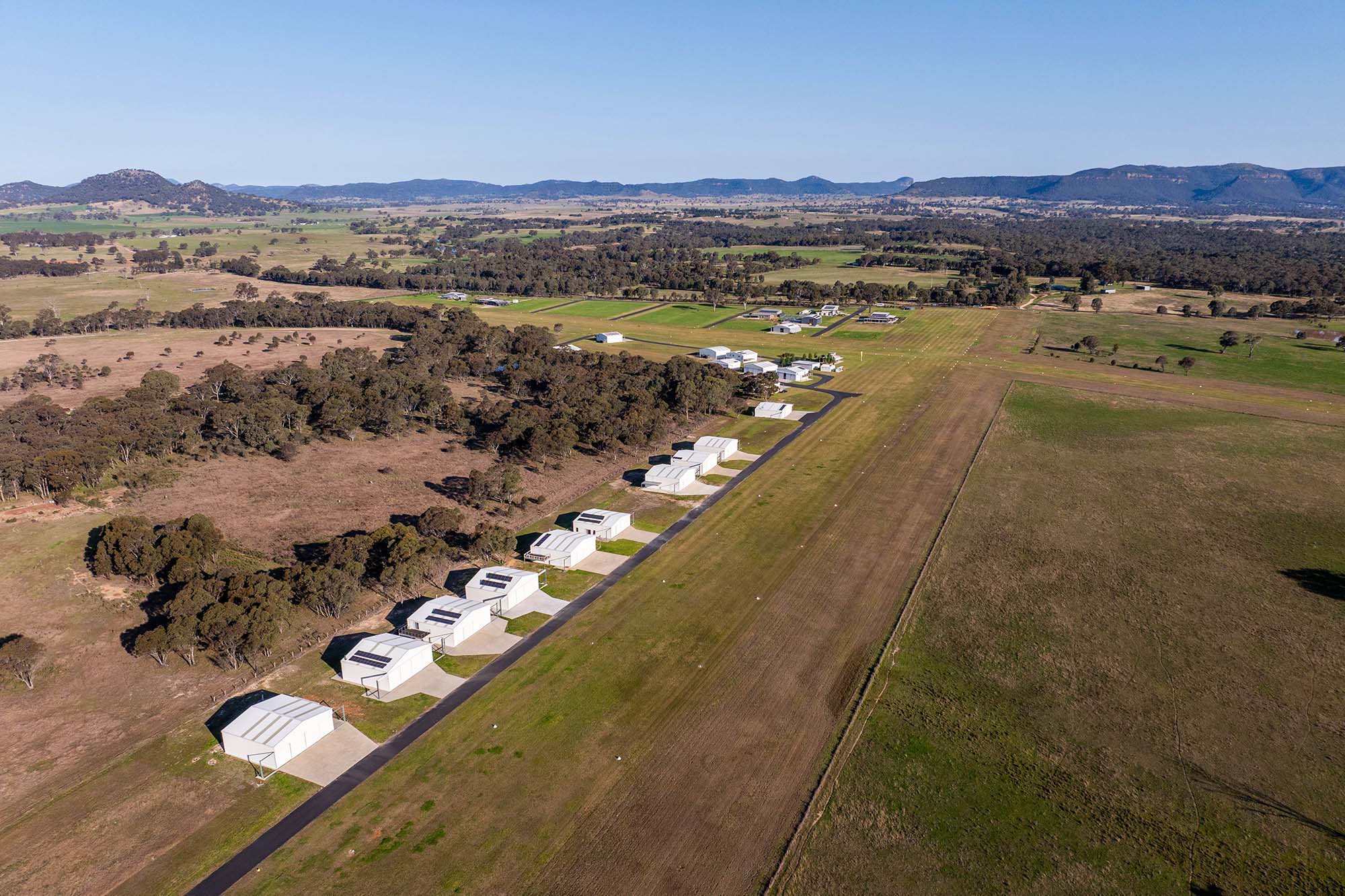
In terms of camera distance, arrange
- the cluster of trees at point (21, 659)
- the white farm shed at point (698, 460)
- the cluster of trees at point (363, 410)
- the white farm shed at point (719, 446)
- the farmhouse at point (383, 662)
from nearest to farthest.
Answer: the cluster of trees at point (21, 659), the farmhouse at point (383, 662), the cluster of trees at point (363, 410), the white farm shed at point (698, 460), the white farm shed at point (719, 446)

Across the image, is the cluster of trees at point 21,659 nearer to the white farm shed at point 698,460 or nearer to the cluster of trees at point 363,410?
the cluster of trees at point 363,410

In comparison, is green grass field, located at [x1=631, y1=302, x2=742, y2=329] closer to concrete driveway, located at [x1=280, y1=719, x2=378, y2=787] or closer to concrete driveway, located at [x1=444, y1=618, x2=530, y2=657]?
concrete driveway, located at [x1=444, y1=618, x2=530, y2=657]

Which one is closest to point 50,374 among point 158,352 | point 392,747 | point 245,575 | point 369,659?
point 158,352

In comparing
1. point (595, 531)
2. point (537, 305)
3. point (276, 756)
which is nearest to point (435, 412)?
point (595, 531)

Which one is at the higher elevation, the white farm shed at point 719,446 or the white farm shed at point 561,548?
the white farm shed at point 719,446

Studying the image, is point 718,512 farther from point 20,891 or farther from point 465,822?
point 20,891

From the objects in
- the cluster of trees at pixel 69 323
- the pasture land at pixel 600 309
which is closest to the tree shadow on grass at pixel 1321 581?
the pasture land at pixel 600 309
